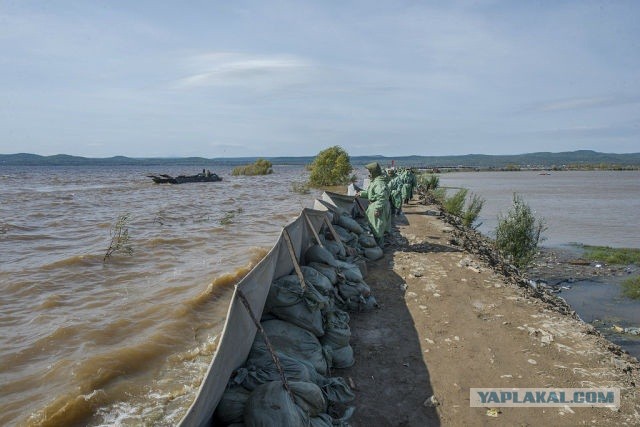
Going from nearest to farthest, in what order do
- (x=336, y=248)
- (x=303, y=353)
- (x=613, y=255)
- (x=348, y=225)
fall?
(x=303, y=353), (x=336, y=248), (x=348, y=225), (x=613, y=255)

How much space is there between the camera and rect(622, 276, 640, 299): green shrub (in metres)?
8.84

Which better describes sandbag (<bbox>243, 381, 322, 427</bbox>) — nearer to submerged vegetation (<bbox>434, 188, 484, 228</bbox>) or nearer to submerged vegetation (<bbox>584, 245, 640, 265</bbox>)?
submerged vegetation (<bbox>584, 245, 640, 265</bbox>)

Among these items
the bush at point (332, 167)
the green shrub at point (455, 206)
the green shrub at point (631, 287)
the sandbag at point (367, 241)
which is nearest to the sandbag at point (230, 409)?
the sandbag at point (367, 241)

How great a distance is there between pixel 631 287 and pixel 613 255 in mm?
3363

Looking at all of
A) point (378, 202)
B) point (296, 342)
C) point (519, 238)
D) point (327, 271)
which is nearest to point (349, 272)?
point (327, 271)

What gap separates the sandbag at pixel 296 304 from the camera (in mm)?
4113

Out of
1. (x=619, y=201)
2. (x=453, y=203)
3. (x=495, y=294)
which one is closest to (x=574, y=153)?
(x=619, y=201)

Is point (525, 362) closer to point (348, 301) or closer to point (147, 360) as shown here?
→ point (348, 301)

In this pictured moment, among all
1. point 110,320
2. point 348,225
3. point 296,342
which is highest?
point 348,225

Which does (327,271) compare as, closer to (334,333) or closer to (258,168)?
(334,333)

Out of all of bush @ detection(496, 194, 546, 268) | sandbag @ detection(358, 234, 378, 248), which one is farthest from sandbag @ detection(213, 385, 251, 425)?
bush @ detection(496, 194, 546, 268)

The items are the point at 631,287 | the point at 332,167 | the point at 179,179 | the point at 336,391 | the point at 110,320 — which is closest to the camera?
the point at 336,391

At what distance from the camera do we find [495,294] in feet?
19.6

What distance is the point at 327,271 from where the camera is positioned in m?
5.49
